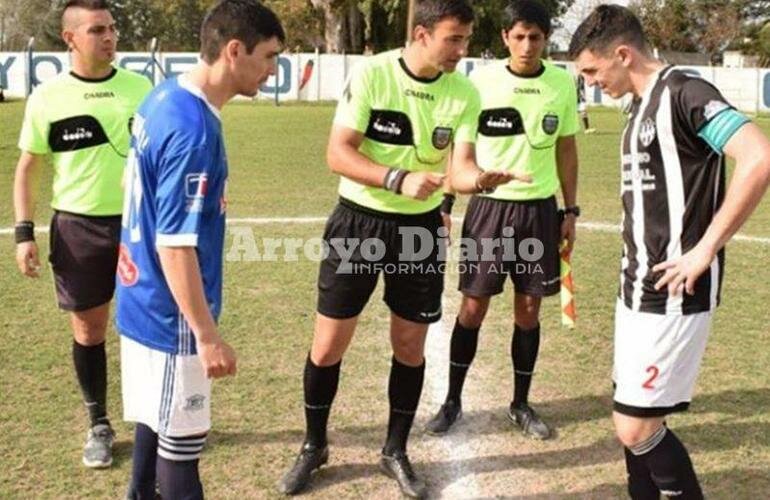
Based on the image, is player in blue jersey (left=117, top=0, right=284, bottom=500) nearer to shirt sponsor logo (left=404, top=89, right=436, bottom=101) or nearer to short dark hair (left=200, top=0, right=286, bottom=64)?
short dark hair (left=200, top=0, right=286, bottom=64)

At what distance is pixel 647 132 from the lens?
10.6 feet

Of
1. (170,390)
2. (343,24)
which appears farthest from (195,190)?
(343,24)

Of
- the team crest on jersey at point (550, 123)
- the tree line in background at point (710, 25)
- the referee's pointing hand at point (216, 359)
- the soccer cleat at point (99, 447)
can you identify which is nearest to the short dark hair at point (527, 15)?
the team crest on jersey at point (550, 123)

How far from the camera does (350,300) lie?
4.24 metres

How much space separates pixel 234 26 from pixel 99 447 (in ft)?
8.32

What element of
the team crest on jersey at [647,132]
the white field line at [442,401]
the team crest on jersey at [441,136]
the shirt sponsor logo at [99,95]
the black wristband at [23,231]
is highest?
the shirt sponsor logo at [99,95]

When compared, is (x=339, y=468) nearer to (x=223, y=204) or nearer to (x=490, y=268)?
(x=490, y=268)

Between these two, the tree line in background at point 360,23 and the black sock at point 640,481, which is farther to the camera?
the tree line in background at point 360,23

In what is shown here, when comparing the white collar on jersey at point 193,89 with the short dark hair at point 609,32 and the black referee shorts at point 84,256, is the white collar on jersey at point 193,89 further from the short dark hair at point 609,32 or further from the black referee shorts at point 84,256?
the black referee shorts at point 84,256

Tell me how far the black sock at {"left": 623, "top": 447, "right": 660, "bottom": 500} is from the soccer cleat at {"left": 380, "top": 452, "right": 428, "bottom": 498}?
101cm

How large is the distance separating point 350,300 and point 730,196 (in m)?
1.88

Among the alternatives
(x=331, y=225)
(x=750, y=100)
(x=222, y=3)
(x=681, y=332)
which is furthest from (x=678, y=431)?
(x=750, y=100)

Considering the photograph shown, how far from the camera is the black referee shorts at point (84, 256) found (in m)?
4.46

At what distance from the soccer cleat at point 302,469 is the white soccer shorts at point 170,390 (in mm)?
1156
